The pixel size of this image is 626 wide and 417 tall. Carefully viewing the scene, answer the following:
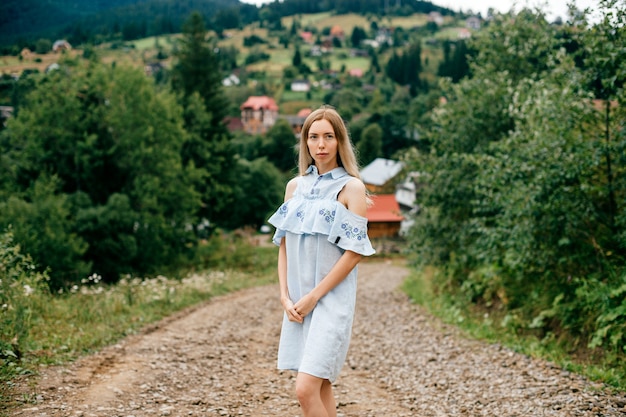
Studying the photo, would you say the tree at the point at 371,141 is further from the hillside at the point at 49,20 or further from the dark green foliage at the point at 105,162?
the dark green foliage at the point at 105,162

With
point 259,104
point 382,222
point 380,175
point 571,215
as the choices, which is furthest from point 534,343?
point 259,104

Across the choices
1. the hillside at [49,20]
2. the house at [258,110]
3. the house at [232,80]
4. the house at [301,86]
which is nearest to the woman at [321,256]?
the hillside at [49,20]

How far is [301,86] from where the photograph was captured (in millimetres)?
136375

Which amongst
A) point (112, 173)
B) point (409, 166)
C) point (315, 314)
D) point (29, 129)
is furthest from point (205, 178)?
point (315, 314)

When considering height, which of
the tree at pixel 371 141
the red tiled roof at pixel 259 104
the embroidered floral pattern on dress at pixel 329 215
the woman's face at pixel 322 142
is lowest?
the tree at pixel 371 141

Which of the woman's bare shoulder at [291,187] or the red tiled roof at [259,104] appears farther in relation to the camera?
the red tiled roof at [259,104]

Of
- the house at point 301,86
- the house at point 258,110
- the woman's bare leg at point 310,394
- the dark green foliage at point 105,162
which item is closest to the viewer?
the woman's bare leg at point 310,394

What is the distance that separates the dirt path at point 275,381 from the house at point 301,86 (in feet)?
415

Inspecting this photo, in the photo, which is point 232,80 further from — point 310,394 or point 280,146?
point 310,394

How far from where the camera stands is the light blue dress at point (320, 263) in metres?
3.92

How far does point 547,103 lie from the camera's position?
33.9ft

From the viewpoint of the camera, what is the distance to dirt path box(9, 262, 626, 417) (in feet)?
19.4

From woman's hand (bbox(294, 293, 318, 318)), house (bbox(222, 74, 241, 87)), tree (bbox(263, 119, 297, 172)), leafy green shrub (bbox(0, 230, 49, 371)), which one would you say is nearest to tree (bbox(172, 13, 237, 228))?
leafy green shrub (bbox(0, 230, 49, 371))

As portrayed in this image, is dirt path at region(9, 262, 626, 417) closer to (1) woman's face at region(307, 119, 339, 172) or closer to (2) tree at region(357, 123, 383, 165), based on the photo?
(1) woman's face at region(307, 119, 339, 172)
